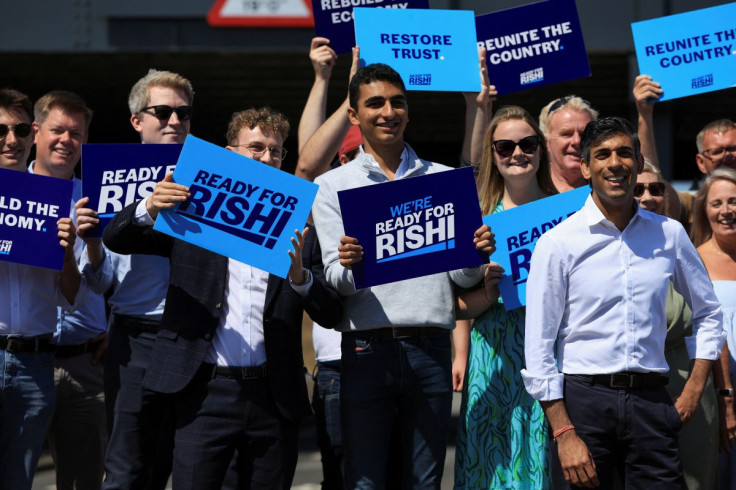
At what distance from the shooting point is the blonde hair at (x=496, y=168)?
5148 millimetres

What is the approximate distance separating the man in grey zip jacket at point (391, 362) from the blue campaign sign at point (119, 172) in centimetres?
84

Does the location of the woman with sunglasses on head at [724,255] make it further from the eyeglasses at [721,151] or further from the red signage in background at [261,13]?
the red signage in background at [261,13]

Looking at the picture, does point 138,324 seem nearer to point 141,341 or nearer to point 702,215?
point 141,341

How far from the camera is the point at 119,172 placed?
5094 mm

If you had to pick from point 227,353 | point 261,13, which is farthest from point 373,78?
point 261,13

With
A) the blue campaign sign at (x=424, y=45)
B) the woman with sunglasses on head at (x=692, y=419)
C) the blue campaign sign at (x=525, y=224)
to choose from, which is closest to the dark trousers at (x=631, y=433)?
the woman with sunglasses on head at (x=692, y=419)

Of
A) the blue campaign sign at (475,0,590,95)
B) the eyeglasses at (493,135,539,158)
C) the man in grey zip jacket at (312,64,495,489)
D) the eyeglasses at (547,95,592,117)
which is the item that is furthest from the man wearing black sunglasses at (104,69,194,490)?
the eyeglasses at (547,95,592,117)

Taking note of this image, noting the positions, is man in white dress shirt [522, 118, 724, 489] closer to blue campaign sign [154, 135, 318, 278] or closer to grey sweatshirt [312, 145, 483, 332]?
grey sweatshirt [312, 145, 483, 332]

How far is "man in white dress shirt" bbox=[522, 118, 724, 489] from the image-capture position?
416 centimetres

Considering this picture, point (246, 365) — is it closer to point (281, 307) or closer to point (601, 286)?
point (281, 307)

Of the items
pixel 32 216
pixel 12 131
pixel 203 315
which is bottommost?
pixel 203 315

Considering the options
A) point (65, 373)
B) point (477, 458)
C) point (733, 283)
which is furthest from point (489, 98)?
point (65, 373)

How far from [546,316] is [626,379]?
1.22ft

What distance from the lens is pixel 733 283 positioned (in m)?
5.35
